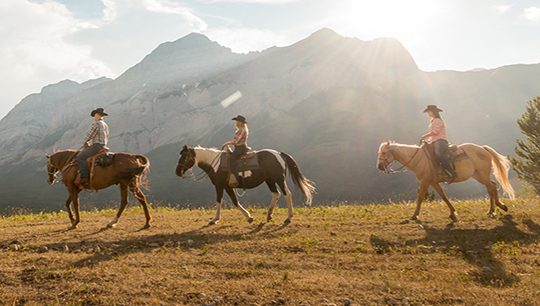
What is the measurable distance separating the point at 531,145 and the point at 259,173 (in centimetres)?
3096

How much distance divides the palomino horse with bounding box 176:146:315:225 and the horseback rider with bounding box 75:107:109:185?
283cm

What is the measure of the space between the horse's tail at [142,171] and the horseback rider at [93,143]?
1333 millimetres

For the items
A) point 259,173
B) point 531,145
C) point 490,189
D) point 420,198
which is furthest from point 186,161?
point 531,145

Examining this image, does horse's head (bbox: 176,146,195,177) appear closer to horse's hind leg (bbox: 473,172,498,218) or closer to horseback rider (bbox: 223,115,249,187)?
horseback rider (bbox: 223,115,249,187)

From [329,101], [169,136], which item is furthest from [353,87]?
[169,136]

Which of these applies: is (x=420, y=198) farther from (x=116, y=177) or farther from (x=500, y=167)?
(x=116, y=177)

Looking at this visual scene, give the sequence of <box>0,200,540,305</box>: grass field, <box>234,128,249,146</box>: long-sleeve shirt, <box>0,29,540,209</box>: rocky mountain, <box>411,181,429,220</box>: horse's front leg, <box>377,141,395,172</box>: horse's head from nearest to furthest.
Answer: <box>0,200,540,305</box>: grass field → <box>411,181,429,220</box>: horse's front leg → <box>234,128,249,146</box>: long-sleeve shirt → <box>377,141,395,172</box>: horse's head → <box>0,29,540,209</box>: rocky mountain

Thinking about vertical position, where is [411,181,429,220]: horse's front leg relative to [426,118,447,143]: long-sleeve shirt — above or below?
below

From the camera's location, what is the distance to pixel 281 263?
941 centimetres

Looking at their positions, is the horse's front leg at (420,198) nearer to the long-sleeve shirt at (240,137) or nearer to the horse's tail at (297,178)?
the horse's tail at (297,178)

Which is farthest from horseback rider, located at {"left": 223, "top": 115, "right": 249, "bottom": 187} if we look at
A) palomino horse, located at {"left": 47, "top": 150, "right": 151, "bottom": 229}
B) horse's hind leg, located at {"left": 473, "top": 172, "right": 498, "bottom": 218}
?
horse's hind leg, located at {"left": 473, "top": 172, "right": 498, "bottom": 218}

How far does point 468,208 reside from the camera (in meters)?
16.9

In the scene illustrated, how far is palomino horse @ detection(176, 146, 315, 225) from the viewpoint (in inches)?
601

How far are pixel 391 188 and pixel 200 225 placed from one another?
11091 cm
